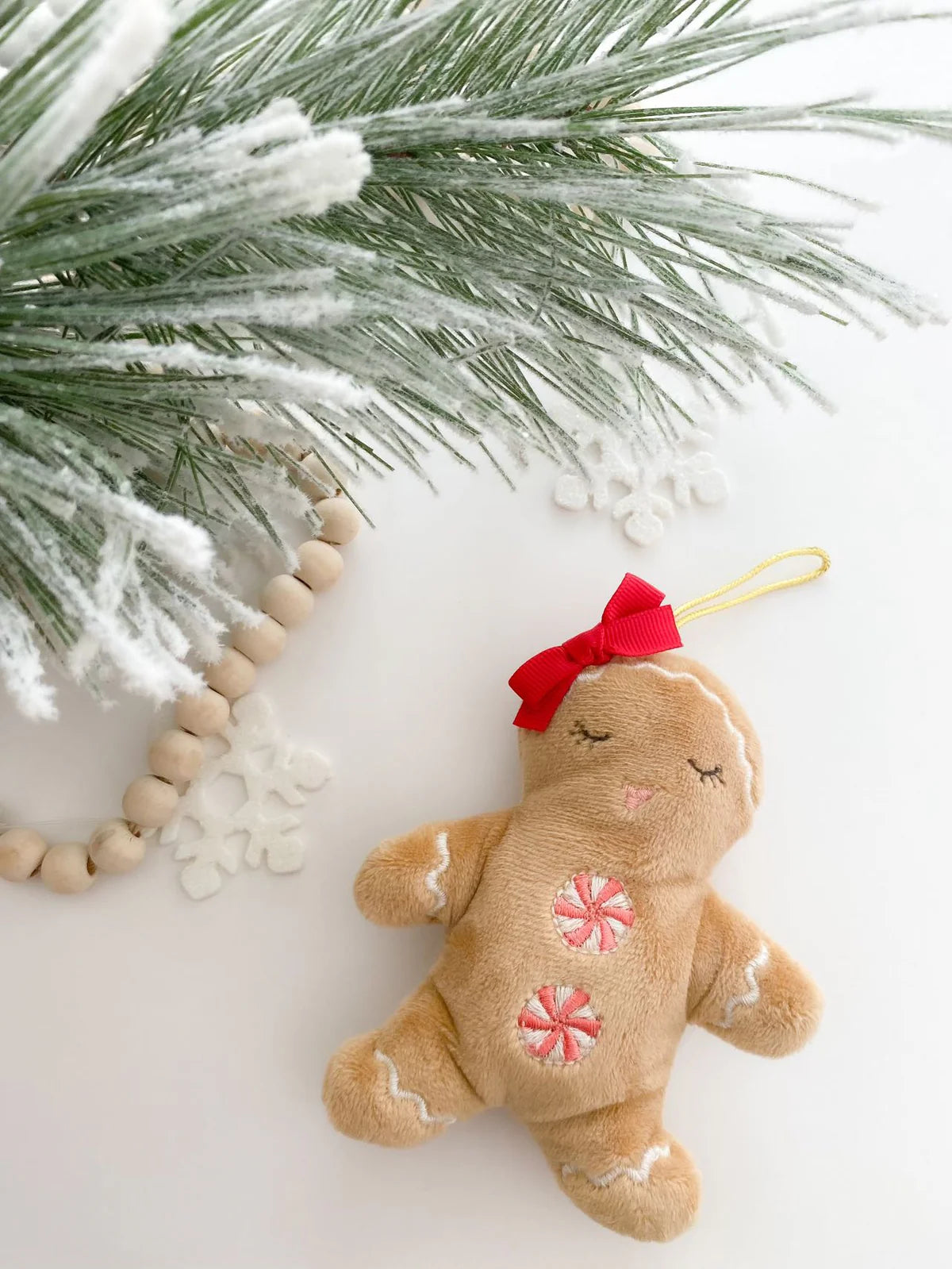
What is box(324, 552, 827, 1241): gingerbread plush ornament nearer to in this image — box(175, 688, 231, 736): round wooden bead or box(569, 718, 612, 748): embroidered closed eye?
box(569, 718, 612, 748): embroidered closed eye

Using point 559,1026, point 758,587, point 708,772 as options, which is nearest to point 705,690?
point 708,772

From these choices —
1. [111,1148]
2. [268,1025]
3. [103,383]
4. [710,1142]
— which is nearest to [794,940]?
[710,1142]

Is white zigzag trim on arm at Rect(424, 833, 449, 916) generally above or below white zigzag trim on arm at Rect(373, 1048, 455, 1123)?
above

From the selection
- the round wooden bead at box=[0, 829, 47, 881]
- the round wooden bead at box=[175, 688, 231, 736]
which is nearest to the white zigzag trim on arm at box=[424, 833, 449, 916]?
the round wooden bead at box=[175, 688, 231, 736]

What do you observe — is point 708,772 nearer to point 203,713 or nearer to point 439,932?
point 439,932

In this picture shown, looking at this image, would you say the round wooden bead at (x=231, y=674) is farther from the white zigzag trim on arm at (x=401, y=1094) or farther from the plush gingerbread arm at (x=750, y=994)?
the plush gingerbread arm at (x=750, y=994)

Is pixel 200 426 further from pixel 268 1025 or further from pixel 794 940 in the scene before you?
pixel 794 940

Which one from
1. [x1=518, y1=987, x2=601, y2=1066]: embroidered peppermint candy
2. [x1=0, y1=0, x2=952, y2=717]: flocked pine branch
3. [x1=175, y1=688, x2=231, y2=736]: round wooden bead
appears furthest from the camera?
[x1=175, y1=688, x2=231, y2=736]: round wooden bead
